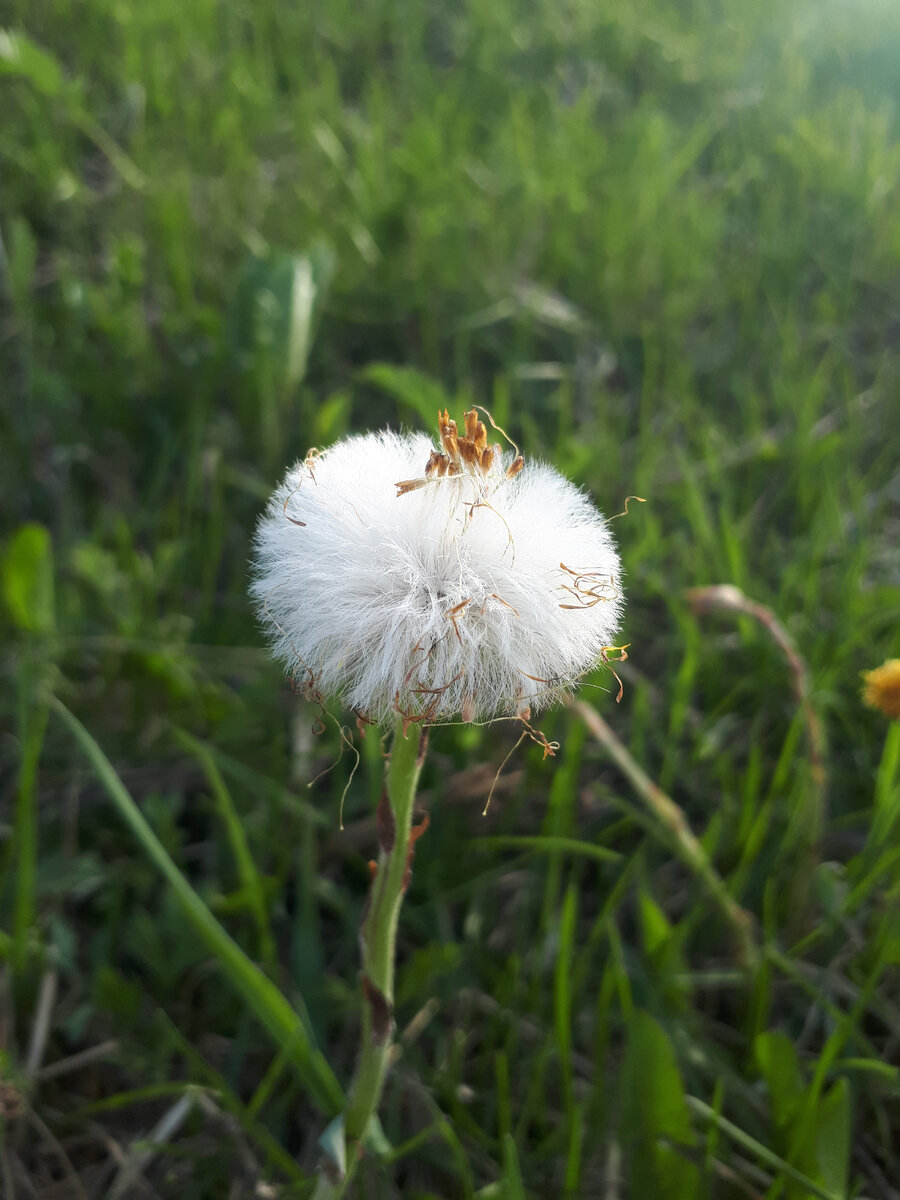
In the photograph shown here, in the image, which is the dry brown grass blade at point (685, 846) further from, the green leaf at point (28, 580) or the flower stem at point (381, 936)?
the green leaf at point (28, 580)

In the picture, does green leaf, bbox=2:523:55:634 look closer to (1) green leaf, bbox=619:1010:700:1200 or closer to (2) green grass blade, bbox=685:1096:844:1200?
(1) green leaf, bbox=619:1010:700:1200

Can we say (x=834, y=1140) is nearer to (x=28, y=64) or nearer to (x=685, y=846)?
(x=685, y=846)

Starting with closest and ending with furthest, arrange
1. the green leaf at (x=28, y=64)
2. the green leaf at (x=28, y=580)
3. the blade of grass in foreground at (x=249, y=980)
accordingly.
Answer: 1. the blade of grass in foreground at (x=249, y=980)
2. the green leaf at (x=28, y=580)
3. the green leaf at (x=28, y=64)

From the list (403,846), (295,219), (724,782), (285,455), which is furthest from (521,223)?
(403,846)

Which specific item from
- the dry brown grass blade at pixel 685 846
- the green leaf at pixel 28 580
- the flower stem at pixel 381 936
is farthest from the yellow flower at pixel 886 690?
the green leaf at pixel 28 580

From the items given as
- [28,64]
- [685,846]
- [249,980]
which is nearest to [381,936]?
[249,980]
